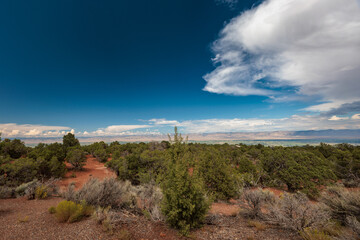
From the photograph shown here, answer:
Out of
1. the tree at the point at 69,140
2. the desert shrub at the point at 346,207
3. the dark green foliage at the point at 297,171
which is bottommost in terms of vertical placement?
the dark green foliage at the point at 297,171

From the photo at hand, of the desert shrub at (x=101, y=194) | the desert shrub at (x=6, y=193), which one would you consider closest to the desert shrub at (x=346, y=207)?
the desert shrub at (x=101, y=194)

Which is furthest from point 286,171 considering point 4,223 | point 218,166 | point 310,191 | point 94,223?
point 4,223

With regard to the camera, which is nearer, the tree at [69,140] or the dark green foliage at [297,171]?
the dark green foliage at [297,171]

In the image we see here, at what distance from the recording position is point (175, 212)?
233 inches

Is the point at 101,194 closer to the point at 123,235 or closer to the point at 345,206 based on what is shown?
the point at 123,235

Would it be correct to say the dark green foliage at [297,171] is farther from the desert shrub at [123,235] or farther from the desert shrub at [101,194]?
the desert shrub at [123,235]

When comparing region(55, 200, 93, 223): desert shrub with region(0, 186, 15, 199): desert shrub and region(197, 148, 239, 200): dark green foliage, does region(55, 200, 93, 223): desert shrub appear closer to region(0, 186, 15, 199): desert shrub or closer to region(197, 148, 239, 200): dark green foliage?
region(0, 186, 15, 199): desert shrub

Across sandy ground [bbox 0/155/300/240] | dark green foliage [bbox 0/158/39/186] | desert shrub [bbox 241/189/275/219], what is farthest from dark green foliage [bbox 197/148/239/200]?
dark green foliage [bbox 0/158/39/186]

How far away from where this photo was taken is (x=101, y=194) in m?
8.05

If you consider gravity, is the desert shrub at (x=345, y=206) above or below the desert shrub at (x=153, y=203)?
above

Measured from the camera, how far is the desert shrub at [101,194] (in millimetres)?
7926

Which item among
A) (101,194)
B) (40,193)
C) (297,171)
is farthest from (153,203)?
(297,171)

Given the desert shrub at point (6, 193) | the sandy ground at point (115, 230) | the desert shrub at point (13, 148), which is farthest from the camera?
the desert shrub at point (13, 148)

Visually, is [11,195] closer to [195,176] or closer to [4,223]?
[4,223]
